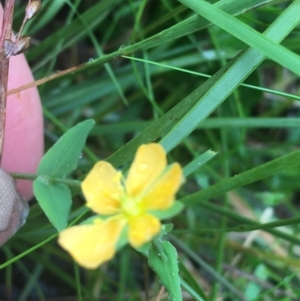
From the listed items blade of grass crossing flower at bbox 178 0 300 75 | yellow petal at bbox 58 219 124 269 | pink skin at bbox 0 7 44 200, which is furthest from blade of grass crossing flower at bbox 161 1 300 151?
pink skin at bbox 0 7 44 200

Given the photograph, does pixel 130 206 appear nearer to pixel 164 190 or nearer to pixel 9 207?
pixel 164 190

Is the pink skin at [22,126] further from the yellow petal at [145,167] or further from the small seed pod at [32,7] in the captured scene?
the yellow petal at [145,167]

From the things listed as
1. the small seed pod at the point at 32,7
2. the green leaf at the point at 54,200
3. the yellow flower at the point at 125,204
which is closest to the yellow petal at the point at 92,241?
the yellow flower at the point at 125,204

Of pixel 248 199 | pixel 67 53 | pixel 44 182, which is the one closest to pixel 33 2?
pixel 44 182

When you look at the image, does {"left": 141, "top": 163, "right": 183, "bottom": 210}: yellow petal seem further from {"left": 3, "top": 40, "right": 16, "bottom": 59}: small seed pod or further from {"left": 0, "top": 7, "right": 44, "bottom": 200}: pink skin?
{"left": 0, "top": 7, "right": 44, "bottom": 200}: pink skin

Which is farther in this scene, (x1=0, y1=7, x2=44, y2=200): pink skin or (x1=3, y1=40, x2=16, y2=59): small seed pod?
(x1=0, y1=7, x2=44, y2=200): pink skin

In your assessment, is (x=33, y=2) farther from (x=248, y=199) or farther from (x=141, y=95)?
(x=248, y=199)

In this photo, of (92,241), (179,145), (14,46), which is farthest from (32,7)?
(179,145)
